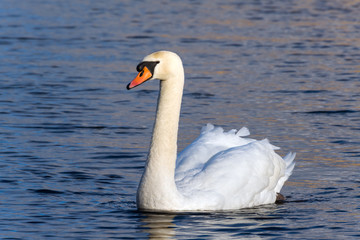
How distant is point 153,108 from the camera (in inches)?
574

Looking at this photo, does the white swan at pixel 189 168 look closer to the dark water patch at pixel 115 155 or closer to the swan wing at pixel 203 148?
the swan wing at pixel 203 148

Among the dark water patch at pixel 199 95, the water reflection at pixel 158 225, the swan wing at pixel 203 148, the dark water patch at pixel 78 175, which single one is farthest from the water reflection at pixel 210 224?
the dark water patch at pixel 199 95

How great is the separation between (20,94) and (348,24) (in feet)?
37.4

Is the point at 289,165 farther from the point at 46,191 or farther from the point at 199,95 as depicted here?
the point at 199,95

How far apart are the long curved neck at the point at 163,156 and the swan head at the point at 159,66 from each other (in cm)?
7

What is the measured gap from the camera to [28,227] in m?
8.38

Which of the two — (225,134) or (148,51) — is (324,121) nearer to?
(225,134)

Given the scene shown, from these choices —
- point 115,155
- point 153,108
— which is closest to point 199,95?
point 153,108

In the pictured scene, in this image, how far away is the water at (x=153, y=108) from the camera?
8.68 meters

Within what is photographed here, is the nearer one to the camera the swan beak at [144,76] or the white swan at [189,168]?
the swan beak at [144,76]

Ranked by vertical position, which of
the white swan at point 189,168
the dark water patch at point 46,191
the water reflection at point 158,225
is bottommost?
the dark water patch at point 46,191

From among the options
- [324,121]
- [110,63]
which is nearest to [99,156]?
[324,121]

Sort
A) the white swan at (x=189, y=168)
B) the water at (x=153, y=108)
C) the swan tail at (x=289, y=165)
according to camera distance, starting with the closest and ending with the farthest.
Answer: the white swan at (x=189, y=168) < the water at (x=153, y=108) < the swan tail at (x=289, y=165)

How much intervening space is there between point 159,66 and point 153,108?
6168mm
